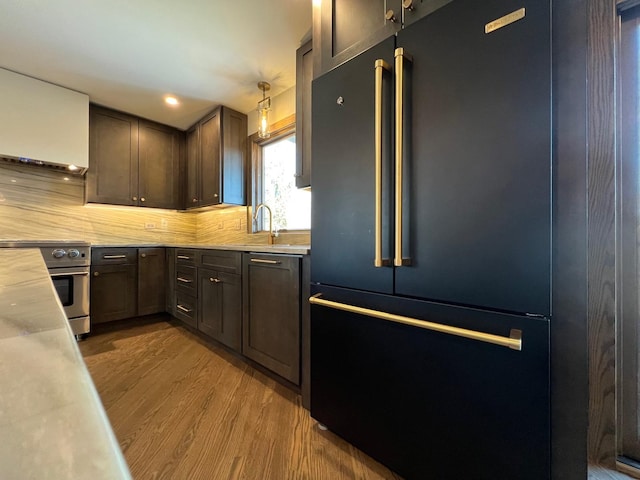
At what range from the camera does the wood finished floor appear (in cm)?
111

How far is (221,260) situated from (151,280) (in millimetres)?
1357

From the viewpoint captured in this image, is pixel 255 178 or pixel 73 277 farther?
pixel 255 178

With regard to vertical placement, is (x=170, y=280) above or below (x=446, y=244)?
below

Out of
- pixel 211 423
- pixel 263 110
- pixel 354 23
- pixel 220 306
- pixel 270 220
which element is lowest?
pixel 211 423

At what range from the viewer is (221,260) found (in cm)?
215

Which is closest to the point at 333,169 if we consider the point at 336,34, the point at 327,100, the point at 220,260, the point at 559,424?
the point at 327,100

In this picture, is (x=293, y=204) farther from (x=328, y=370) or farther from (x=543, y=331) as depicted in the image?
(x=543, y=331)

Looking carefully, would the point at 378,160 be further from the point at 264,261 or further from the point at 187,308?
the point at 187,308

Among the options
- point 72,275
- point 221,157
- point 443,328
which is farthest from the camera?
point 221,157

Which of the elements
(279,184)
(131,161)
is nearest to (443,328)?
(279,184)

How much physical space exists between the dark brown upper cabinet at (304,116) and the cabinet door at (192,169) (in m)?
1.81

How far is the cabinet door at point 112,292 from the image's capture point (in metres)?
2.63

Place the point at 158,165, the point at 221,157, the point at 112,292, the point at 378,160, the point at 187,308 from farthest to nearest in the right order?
the point at 158,165 < the point at 221,157 < the point at 112,292 < the point at 187,308 < the point at 378,160

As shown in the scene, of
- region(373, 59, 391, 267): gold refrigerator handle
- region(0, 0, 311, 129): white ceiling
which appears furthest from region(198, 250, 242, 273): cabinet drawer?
region(0, 0, 311, 129): white ceiling
